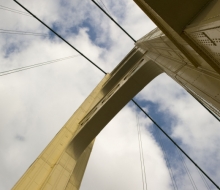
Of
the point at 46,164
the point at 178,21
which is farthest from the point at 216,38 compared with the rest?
the point at 46,164

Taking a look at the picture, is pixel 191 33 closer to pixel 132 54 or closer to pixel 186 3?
pixel 186 3

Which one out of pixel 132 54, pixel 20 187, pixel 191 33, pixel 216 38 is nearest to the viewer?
pixel 216 38

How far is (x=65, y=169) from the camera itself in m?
6.70

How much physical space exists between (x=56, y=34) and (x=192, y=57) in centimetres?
1113

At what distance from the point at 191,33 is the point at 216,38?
0.63 metres

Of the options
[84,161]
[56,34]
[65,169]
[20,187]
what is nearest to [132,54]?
[56,34]

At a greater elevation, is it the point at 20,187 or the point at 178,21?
the point at 178,21

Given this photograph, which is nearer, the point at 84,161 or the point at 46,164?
the point at 46,164

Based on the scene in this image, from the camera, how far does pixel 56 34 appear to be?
1271 centimetres

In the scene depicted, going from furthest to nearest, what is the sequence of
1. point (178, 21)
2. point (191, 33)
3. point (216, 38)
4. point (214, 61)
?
1. point (178, 21)
2. point (191, 33)
3. point (214, 61)
4. point (216, 38)

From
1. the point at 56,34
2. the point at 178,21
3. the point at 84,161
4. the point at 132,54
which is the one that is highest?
the point at 178,21

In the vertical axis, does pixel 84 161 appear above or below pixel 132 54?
below

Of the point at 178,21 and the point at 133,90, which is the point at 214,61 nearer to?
the point at 178,21

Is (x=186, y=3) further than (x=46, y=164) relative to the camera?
No
